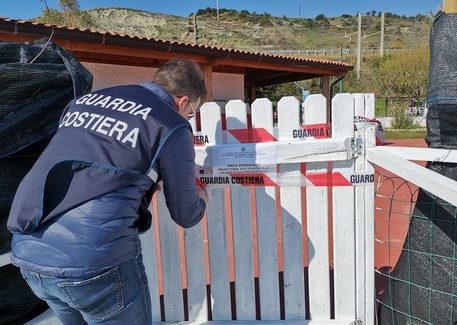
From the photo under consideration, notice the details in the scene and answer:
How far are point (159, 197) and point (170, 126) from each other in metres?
1.14

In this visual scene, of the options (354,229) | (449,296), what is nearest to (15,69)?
(354,229)

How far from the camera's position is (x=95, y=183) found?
1468mm

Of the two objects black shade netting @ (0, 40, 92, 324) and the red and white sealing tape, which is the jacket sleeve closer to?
the red and white sealing tape

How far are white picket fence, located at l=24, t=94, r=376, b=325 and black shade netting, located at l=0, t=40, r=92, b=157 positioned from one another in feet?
2.49

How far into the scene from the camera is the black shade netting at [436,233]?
204 cm

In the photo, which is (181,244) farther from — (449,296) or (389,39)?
(389,39)

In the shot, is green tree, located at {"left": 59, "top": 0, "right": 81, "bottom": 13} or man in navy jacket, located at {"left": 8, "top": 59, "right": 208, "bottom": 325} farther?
green tree, located at {"left": 59, "top": 0, "right": 81, "bottom": 13}

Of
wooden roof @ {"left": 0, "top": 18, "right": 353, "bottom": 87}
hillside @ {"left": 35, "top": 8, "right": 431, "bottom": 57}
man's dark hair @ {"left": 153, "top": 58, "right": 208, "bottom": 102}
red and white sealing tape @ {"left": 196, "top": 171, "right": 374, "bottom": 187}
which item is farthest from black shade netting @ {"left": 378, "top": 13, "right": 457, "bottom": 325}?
hillside @ {"left": 35, "top": 8, "right": 431, "bottom": 57}

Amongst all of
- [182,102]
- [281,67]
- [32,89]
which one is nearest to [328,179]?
[182,102]

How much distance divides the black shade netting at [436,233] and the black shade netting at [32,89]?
5.82 feet

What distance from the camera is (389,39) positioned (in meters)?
96.3

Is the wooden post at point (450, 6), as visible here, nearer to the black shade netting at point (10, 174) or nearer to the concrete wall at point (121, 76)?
the black shade netting at point (10, 174)

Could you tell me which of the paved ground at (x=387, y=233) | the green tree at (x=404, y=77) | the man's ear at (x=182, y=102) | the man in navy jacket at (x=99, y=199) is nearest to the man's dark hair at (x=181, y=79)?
the man's ear at (x=182, y=102)

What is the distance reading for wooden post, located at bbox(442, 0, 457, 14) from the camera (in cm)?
201
